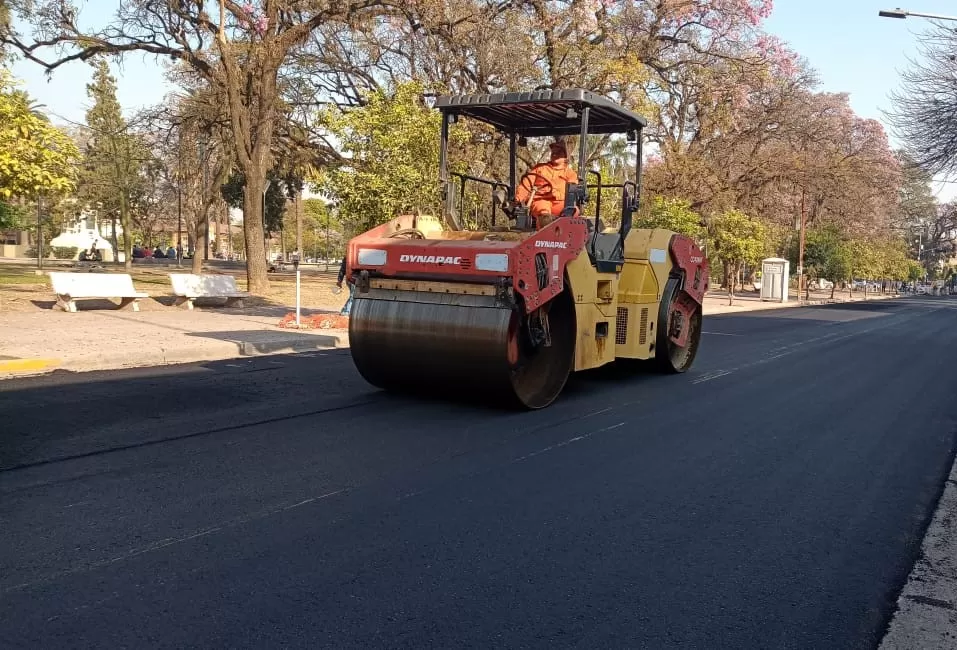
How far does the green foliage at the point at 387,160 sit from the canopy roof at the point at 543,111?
5.47 metres

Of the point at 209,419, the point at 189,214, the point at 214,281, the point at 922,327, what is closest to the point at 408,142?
the point at 214,281

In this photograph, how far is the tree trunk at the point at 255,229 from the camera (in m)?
21.9

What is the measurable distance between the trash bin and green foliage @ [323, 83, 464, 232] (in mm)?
30966

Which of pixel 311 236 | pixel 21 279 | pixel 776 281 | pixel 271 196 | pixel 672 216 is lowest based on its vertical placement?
pixel 21 279

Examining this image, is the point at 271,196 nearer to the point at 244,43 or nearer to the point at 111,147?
the point at 111,147

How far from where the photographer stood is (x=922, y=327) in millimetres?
25312

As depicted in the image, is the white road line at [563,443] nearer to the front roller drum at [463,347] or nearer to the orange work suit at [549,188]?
the front roller drum at [463,347]

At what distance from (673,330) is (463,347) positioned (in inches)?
182

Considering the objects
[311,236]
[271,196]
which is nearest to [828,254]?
[271,196]

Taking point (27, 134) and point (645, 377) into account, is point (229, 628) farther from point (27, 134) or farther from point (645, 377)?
point (27, 134)

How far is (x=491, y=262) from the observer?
734 centimetres

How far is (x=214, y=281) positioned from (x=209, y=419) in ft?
40.7

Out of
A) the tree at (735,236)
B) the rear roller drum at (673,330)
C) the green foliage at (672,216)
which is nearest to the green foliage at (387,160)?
the rear roller drum at (673,330)

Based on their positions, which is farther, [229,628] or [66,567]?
[66,567]
